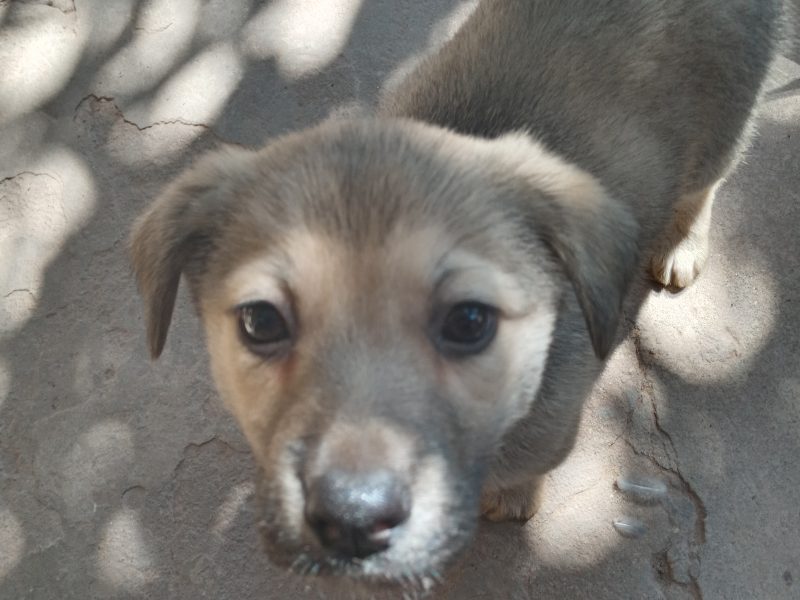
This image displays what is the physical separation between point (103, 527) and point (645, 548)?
2324mm

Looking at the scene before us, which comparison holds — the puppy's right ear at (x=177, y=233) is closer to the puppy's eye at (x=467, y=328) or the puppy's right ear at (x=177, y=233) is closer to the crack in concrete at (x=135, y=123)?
the puppy's eye at (x=467, y=328)

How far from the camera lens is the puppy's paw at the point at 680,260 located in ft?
12.1

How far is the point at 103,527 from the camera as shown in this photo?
345cm

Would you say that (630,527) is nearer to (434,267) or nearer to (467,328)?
(467,328)

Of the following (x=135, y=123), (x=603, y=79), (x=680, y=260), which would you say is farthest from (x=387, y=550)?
(x=135, y=123)

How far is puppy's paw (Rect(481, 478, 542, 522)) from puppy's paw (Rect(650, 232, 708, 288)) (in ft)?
4.01

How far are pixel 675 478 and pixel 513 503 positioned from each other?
737mm

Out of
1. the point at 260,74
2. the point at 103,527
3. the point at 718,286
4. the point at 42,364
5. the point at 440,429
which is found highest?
the point at 440,429

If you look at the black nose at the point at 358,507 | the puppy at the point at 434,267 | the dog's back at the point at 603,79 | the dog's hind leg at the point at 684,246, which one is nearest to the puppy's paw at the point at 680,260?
the dog's hind leg at the point at 684,246

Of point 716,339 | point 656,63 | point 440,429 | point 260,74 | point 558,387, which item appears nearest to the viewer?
point 440,429

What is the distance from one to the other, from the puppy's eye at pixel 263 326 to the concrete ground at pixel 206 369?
1483 mm

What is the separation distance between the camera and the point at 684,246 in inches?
146

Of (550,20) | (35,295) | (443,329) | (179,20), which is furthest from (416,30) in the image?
(443,329)

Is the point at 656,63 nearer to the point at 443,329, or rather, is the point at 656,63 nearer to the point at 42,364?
the point at 443,329
